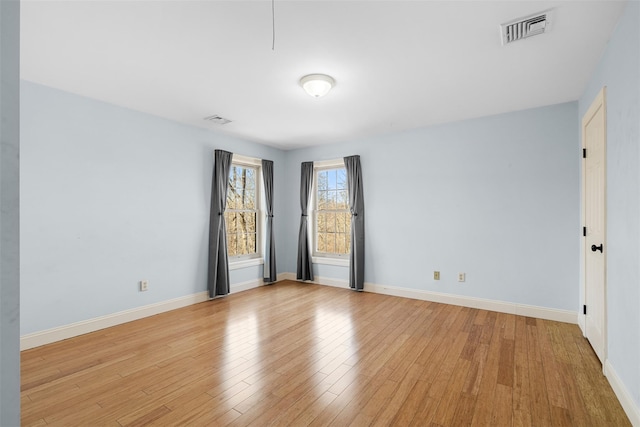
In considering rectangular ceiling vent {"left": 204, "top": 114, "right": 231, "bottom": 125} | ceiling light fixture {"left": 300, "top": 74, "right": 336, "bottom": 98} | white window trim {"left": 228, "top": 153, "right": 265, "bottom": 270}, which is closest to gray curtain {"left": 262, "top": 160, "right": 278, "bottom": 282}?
white window trim {"left": 228, "top": 153, "right": 265, "bottom": 270}

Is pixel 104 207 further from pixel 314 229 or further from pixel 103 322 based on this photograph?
pixel 314 229

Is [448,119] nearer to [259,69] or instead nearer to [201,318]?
[259,69]

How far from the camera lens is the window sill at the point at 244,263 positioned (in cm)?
511

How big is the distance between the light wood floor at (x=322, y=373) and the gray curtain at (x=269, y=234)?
1.76 m

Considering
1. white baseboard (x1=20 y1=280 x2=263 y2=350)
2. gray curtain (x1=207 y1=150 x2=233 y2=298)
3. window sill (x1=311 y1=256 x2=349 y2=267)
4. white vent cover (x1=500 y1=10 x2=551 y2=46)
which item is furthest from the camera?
window sill (x1=311 y1=256 x2=349 y2=267)

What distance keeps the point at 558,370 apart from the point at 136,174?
475 centimetres

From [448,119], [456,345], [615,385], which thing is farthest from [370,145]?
[615,385]

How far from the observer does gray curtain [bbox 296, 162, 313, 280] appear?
577 cm

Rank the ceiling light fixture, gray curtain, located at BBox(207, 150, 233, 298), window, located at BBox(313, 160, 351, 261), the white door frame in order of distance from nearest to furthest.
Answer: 1. the white door frame
2. the ceiling light fixture
3. gray curtain, located at BBox(207, 150, 233, 298)
4. window, located at BBox(313, 160, 351, 261)

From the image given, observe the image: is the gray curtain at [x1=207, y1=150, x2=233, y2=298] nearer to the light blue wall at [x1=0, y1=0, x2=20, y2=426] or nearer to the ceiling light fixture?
the ceiling light fixture

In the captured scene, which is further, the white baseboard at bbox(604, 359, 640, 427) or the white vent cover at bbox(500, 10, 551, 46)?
the white vent cover at bbox(500, 10, 551, 46)

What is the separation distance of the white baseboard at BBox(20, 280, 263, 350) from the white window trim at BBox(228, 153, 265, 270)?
84 centimetres

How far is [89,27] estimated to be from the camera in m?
2.20

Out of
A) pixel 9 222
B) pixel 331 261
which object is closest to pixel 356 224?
pixel 331 261
